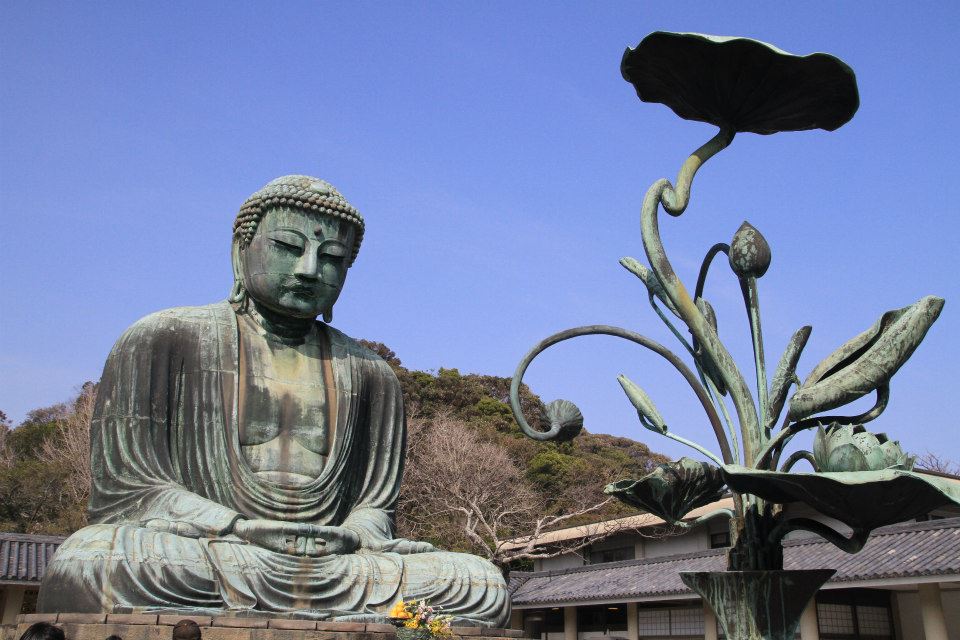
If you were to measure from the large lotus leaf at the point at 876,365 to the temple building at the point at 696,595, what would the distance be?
10978 mm

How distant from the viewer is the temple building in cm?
1518

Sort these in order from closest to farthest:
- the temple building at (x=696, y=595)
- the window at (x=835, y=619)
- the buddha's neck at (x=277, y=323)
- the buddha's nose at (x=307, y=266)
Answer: the buddha's nose at (x=307, y=266), the buddha's neck at (x=277, y=323), the temple building at (x=696, y=595), the window at (x=835, y=619)

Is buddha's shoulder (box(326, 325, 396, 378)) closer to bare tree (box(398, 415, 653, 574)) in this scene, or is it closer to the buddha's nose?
the buddha's nose

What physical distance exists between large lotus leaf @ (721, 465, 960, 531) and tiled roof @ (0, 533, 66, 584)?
16191 mm

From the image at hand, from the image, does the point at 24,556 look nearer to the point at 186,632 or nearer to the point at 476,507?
the point at 476,507

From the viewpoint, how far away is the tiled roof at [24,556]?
57.7ft

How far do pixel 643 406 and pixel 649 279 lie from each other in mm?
893

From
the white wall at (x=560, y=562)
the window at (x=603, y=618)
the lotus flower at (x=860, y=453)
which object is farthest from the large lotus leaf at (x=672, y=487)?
the white wall at (x=560, y=562)

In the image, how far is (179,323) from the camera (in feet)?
26.0

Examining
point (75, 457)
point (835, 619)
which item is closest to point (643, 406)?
point (835, 619)

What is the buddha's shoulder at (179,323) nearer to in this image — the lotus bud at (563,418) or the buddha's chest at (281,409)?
the buddha's chest at (281,409)

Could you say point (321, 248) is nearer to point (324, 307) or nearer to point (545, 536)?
point (324, 307)

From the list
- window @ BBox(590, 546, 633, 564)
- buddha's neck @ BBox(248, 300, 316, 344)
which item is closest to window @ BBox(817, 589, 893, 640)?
window @ BBox(590, 546, 633, 564)

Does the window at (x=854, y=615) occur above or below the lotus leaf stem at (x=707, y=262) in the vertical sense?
below
